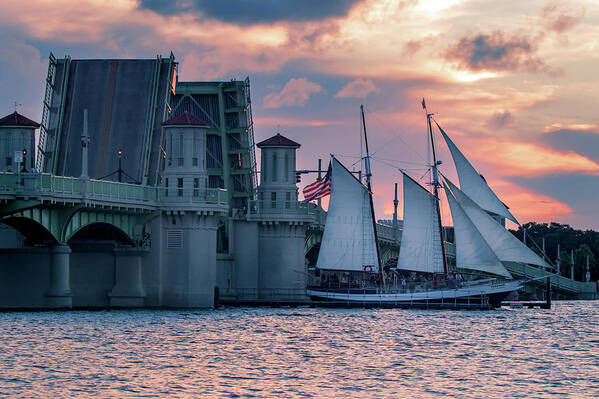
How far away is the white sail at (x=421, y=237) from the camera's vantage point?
275ft

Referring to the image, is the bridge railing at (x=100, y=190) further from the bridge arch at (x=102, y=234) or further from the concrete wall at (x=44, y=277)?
the concrete wall at (x=44, y=277)

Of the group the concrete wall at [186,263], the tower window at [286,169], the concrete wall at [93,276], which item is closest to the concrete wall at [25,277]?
the concrete wall at [93,276]

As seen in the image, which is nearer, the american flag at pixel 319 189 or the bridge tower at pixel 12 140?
the bridge tower at pixel 12 140

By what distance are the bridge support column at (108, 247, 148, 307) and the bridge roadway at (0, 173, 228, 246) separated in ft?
2.66

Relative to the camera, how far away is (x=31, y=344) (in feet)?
156

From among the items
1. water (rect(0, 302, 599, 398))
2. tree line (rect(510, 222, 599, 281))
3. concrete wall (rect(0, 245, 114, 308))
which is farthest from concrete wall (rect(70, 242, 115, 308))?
tree line (rect(510, 222, 599, 281))

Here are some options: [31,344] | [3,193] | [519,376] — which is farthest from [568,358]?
[3,193]

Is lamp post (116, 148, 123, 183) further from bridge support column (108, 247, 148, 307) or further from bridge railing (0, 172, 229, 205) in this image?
bridge support column (108, 247, 148, 307)

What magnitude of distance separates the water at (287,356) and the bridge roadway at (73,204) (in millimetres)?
4161

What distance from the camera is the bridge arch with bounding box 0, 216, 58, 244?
60.4 metres

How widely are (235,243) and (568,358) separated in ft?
130

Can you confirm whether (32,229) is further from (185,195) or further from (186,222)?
(185,195)

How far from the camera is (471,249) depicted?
8025cm

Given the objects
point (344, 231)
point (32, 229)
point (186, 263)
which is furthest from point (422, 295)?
point (32, 229)
